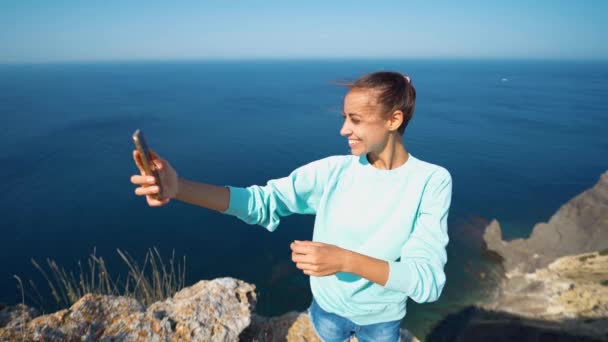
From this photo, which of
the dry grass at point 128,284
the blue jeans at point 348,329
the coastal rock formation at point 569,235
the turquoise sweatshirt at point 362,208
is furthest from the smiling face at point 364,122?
the coastal rock formation at point 569,235

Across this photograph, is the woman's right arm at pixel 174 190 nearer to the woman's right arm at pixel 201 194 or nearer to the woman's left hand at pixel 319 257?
the woman's right arm at pixel 201 194

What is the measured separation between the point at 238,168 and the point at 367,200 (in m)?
32.6

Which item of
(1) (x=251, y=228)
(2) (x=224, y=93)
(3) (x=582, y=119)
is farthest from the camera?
(2) (x=224, y=93)

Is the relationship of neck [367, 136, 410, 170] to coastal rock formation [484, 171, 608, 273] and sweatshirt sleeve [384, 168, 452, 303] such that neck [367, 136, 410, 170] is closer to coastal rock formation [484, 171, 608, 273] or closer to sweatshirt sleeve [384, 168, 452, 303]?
sweatshirt sleeve [384, 168, 452, 303]

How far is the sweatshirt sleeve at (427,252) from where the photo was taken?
1224 millimetres

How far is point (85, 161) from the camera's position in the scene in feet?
112

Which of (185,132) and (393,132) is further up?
(393,132)

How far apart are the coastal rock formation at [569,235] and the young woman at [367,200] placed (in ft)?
51.9

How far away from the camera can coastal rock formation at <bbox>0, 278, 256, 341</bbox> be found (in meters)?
2.24

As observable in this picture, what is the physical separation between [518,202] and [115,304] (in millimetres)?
31931

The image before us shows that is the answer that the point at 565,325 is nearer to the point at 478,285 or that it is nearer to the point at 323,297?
the point at 478,285

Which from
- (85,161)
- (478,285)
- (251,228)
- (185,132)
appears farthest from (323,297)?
(185,132)

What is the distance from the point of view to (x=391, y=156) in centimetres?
172

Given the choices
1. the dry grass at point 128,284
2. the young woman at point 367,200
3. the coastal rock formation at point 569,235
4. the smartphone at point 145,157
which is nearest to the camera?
the smartphone at point 145,157
